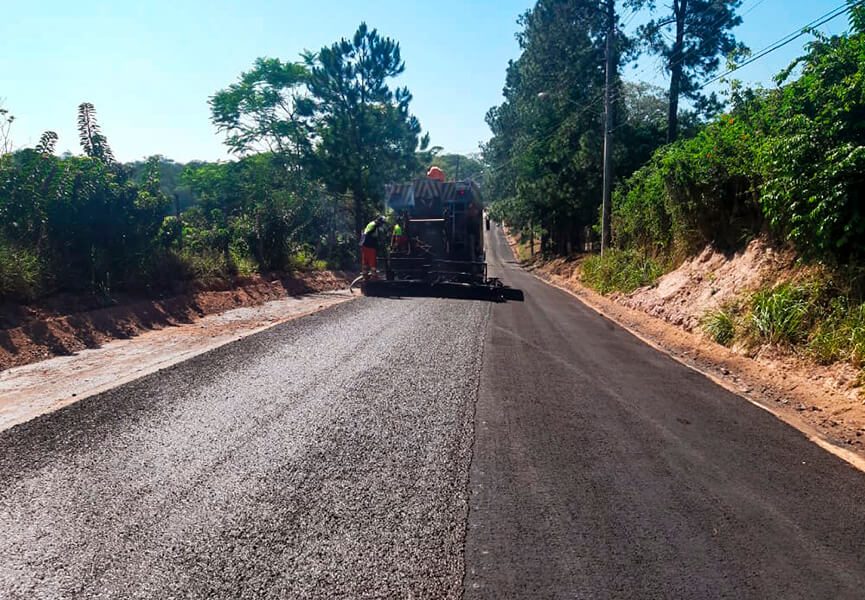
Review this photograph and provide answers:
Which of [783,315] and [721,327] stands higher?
[783,315]

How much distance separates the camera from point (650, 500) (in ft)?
13.2

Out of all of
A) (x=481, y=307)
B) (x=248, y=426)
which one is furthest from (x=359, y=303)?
(x=248, y=426)

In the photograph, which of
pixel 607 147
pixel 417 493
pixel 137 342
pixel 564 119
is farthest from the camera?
pixel 564 119

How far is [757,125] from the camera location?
10.7 m

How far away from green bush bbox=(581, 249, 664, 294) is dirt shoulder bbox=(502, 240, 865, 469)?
4.84 metres

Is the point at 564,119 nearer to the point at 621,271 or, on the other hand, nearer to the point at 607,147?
the point at 607,147

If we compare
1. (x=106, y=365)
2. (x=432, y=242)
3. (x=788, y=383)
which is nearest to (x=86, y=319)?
(x=106, y=365)

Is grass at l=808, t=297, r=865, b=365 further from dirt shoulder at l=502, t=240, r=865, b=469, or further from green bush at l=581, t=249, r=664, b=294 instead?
green bush at l=581, t=249, r=664, b=294

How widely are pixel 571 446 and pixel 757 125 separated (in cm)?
886

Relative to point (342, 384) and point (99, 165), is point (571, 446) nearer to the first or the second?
point (342, 384)

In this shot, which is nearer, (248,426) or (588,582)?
(588,582)

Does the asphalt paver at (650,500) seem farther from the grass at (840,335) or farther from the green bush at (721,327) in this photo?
the green bush at (721,327)

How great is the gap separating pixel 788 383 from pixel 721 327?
2.62 meters

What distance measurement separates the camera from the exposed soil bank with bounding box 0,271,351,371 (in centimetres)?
804
